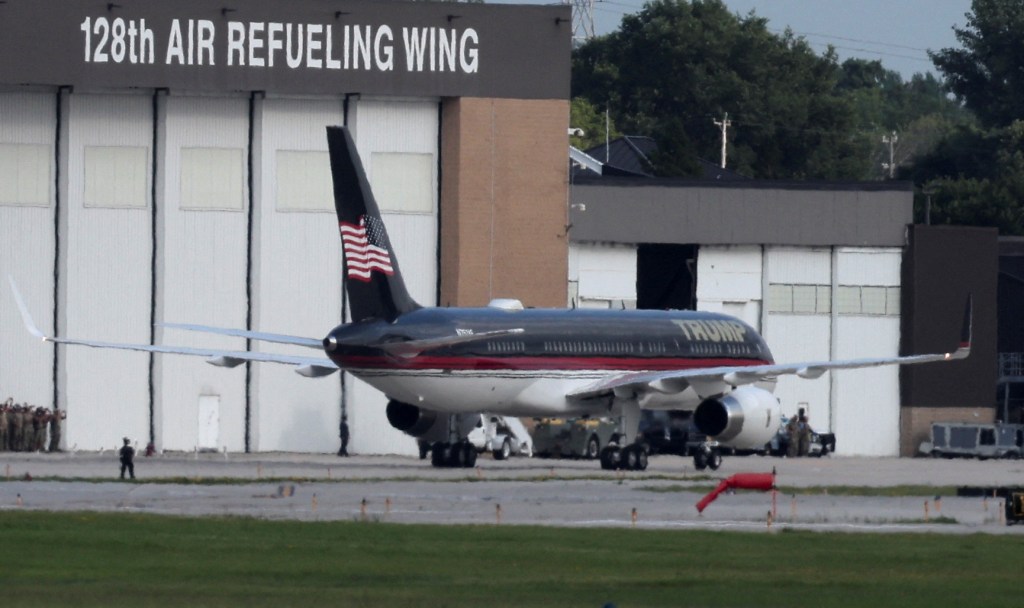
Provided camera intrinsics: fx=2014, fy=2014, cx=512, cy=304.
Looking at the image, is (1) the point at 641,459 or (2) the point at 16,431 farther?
(2) the point at 16,431

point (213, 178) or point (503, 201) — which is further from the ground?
point (213, 178)

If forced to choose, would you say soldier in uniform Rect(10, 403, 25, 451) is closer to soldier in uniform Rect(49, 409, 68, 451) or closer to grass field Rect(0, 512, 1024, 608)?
soldier in uniform Rect(49, 409, 68, 451)

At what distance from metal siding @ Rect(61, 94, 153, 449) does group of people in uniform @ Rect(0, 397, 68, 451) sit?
33.6 inches

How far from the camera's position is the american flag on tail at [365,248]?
162 feet

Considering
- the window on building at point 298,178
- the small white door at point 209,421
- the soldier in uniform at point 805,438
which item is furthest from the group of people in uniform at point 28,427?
the soldier in uniform at point 805,438

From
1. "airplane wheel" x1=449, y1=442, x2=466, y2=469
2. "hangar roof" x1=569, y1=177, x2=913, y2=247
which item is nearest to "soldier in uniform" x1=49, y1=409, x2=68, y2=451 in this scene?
"airplane wheel" x1=449, y1=442, x2=466, y2=469

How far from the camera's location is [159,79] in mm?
64688

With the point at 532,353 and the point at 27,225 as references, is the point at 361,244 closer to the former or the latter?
the point at 532,353

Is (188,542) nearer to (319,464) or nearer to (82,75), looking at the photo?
(319,464)

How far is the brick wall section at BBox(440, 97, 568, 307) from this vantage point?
67188 mm

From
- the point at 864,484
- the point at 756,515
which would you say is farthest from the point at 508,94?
the point at 756,515

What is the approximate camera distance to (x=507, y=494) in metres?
41.2

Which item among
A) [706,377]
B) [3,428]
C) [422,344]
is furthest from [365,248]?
[3,428]

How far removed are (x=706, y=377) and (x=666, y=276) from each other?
2476cm
